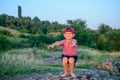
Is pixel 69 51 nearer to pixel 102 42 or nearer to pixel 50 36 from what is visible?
pixel 50 36

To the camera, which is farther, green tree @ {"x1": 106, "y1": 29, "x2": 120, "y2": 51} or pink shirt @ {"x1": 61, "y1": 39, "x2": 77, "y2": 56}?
green tree @ {"x1": 106, "y1": 29, "x2": 120, "y2": 51}

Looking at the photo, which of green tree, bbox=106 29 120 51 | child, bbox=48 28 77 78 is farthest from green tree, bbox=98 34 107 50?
child, bbox=48 28 77 78

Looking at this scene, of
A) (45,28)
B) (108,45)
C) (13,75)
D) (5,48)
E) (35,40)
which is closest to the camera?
(13,75)

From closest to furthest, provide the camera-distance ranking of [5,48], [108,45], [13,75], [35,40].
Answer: [13,75], [5,48], [35,40], [108,45]

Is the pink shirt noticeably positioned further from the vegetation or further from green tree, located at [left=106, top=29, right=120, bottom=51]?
green tree, located at [left=106, top=29, right=120, bottom=51]

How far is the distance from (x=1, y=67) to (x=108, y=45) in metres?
38.6

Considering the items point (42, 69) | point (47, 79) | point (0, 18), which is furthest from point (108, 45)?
point (47, 79)

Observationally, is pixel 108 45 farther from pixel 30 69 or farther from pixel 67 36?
pixel 67 36

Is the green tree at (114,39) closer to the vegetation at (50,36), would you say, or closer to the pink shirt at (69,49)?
the vegetation at (50,36)

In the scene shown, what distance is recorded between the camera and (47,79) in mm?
9609

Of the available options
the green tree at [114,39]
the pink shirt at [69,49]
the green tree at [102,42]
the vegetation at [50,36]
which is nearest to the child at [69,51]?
the pink shirt at [69,49]

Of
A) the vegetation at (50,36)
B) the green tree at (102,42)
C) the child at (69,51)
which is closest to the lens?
the child at (69,51)

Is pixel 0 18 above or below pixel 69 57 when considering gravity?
above

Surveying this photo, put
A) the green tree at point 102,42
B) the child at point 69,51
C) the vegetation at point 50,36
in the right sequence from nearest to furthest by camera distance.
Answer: the child at point 69,51
the vegetation at point 50,36
the green tree at point 102,42
